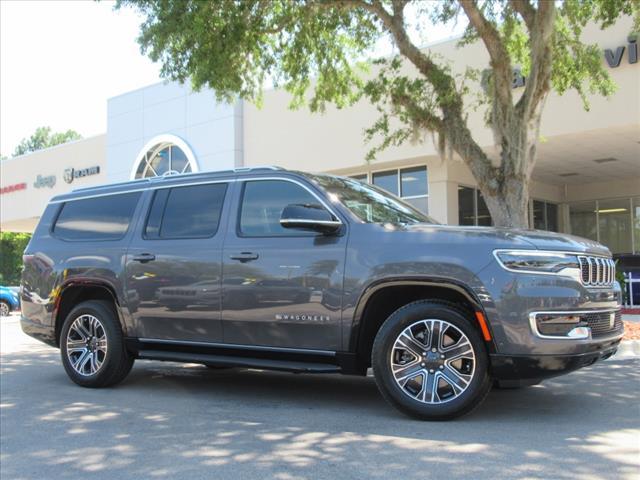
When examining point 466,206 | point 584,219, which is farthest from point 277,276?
point 584,219

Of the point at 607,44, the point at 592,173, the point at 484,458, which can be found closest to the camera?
the point at 484,458

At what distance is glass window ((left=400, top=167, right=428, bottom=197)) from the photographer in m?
19.3

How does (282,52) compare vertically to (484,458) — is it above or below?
above

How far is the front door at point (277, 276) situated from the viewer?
17.3 ft

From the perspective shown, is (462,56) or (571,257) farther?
(462,56)

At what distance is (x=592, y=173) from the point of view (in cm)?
2117

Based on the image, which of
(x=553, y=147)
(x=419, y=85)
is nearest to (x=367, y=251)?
(x=419, y=85)

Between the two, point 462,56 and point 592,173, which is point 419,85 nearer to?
point 462,56

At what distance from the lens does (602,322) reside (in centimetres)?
491

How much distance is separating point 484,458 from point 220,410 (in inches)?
95.8

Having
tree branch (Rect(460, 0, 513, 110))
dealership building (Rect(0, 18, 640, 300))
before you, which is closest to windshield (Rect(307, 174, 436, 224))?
tree branch (Rect(460, 0, 513, 110))

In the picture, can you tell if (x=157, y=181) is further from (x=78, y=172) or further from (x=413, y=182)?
(x=78, y=172)

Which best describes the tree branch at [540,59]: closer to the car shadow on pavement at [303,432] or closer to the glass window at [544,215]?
the car shadow on pavement at [303,432]

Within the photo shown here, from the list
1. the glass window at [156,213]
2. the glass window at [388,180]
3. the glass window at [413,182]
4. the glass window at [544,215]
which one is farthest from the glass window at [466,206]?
the glass window at [156,213]
